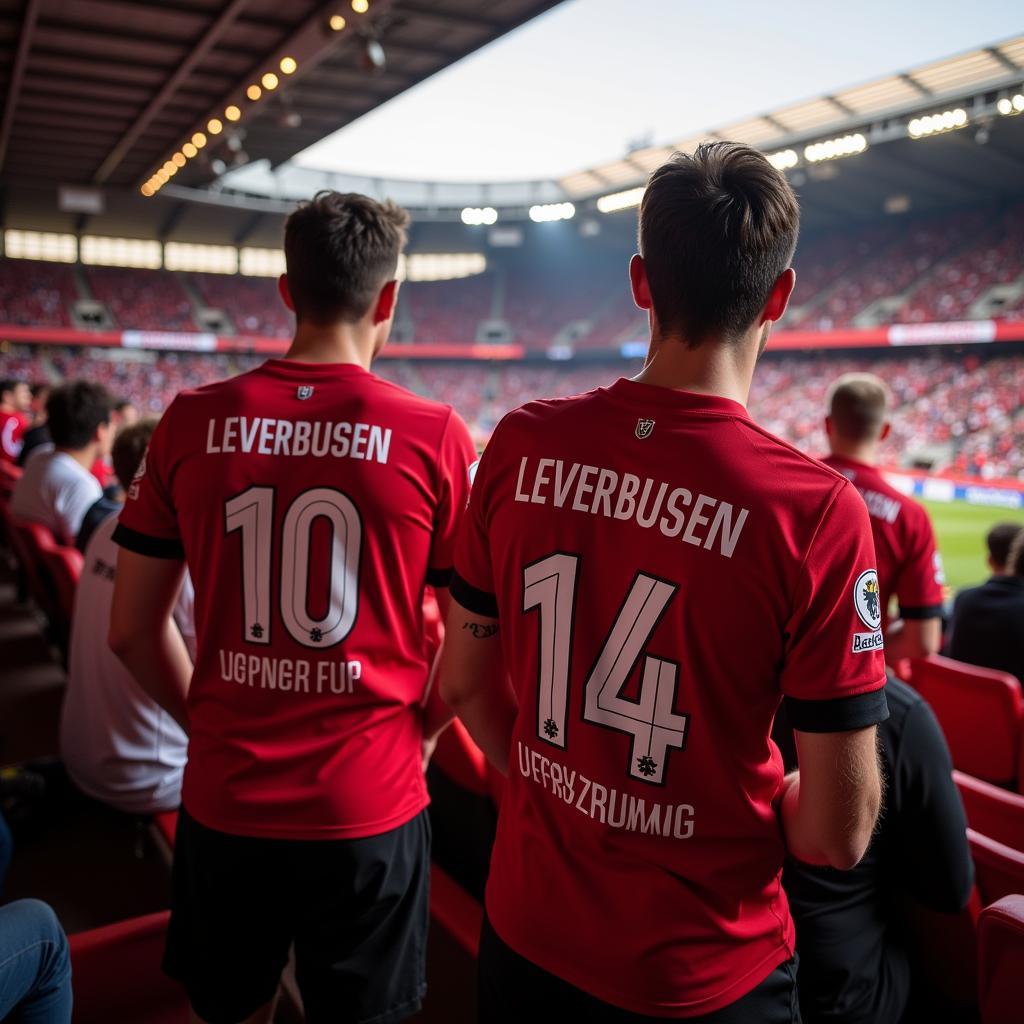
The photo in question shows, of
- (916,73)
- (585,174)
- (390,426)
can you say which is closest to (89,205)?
(585,174)

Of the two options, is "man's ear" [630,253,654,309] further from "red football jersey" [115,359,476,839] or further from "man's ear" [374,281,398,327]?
"man's ear" [374,281,398,327]

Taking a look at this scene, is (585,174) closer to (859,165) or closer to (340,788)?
(859,165)

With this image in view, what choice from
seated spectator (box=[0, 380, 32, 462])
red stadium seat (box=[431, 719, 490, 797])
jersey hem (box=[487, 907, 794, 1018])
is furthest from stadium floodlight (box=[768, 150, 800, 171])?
jersey hem (box=[487, 907, 794, 1018])

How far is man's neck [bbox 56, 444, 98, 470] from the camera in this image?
14.8 ft

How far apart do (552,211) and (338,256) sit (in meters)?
34.0

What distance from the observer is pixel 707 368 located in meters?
1.07

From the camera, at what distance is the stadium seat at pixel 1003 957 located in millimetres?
1189

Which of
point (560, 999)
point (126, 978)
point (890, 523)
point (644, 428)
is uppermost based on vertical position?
point (644, 428)

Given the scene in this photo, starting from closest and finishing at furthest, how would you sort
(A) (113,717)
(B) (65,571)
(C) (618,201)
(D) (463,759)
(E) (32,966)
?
(E) (32,966) → (D) (463,759) → (A) (113,717) → (B) (65,571) → (C) (618,201)

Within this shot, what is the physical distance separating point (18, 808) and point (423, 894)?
7.64 feet

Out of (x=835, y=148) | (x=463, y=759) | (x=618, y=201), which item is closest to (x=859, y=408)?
(x=463, y=759)

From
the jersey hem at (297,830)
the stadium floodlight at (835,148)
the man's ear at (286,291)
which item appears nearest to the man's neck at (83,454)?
the man's ear at (286,291)

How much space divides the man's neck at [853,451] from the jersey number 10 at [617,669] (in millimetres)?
2611

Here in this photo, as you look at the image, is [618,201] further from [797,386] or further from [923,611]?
[923,611]
